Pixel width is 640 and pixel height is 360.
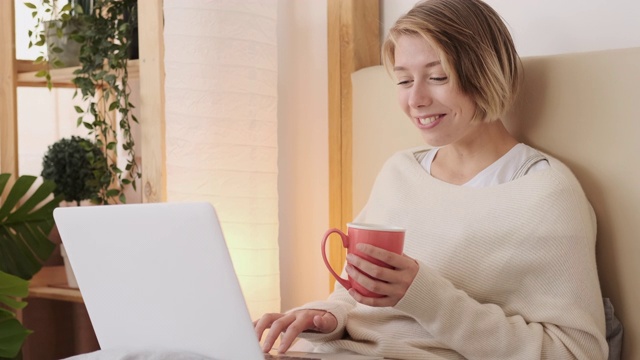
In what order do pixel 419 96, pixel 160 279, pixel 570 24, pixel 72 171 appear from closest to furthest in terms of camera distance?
1. pixel 160 279
2. pixel 419 96
3. pixel 570 24
4. pixel 72 171

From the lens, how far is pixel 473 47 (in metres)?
1.52

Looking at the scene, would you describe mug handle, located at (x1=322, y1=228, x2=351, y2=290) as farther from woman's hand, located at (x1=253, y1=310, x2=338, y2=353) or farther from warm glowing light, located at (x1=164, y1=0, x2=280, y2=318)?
warm glowing light, located at (x1=164, y1=0, x2=280, y2=318)

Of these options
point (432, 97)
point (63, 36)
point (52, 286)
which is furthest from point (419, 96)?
point (52, 286)

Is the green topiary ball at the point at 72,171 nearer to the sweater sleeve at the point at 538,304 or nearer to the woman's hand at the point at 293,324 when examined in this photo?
the woman's hand at the point at 293,324

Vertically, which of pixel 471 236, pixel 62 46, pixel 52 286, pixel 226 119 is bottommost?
pixel 52 286

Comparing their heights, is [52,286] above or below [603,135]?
below

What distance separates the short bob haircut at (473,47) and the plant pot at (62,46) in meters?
1.23

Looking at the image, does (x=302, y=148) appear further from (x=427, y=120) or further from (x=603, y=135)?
(x=603, y=135)

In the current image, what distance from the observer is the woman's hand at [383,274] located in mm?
1261

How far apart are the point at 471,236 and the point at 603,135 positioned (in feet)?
0.95

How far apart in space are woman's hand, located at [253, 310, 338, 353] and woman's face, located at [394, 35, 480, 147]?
37 cm

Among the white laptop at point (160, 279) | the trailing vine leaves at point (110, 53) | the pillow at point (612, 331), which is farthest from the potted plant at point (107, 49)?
the pillow at point (612, 331)

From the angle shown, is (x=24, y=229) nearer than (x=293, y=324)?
No

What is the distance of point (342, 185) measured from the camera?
211 cm
